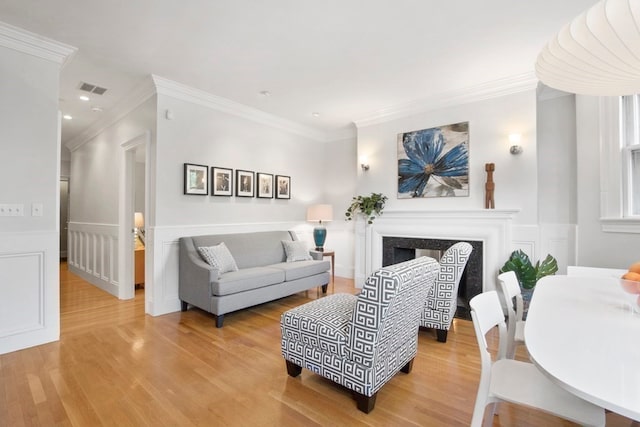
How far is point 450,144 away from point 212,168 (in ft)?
10.3

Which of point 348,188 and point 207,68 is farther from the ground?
point 207,68

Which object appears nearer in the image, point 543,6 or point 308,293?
point 543,6

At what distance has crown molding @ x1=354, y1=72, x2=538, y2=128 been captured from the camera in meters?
3.50

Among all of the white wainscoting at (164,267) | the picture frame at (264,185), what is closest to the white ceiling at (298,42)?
the picture frame at (264,185)

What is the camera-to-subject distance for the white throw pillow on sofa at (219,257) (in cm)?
348

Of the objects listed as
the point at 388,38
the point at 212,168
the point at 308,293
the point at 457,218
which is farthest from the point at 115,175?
the point at 457,218

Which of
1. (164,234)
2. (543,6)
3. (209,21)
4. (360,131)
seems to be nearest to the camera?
(543,6)

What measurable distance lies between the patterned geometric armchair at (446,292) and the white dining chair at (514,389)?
1309 millimetres

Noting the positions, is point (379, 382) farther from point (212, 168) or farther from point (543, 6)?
point (212, 168)

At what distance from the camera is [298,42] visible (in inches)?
110

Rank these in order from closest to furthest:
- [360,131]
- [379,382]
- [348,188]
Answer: [379,382] < [360,131] < [348,188]

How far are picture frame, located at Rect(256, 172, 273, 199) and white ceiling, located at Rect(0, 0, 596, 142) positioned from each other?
3.85ft

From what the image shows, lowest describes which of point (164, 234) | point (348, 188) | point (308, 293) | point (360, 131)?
point (308, 293)

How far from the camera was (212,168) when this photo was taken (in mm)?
4047
